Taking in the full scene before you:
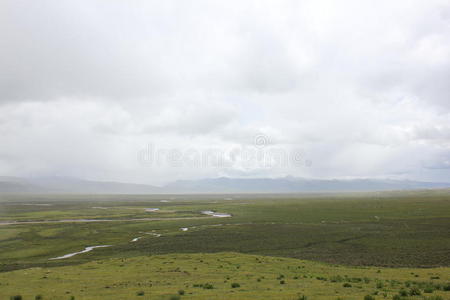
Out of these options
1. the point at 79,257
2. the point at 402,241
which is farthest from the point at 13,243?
the point at 402,241

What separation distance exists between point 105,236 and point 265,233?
37776 millimetres

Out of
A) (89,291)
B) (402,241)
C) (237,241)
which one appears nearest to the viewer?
(89,291)

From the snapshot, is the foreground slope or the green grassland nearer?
the foreground slope

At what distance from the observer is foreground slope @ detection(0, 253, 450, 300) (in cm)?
1942

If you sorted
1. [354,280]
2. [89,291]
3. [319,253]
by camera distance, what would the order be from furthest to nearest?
[319,253] < [354,280] < [89,291]

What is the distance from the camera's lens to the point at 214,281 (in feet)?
82.7

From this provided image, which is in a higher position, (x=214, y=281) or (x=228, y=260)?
(x=214, y=281)

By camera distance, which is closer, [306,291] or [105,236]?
[306,291]

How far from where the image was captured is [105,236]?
72250mm

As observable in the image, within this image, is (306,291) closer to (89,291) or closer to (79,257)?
(89,291)

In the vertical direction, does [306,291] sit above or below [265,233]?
above

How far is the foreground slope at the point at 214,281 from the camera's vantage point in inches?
765

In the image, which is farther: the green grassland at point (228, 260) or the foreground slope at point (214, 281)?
the green grassland at point (228, 260)

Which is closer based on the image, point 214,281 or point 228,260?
point 214,281
